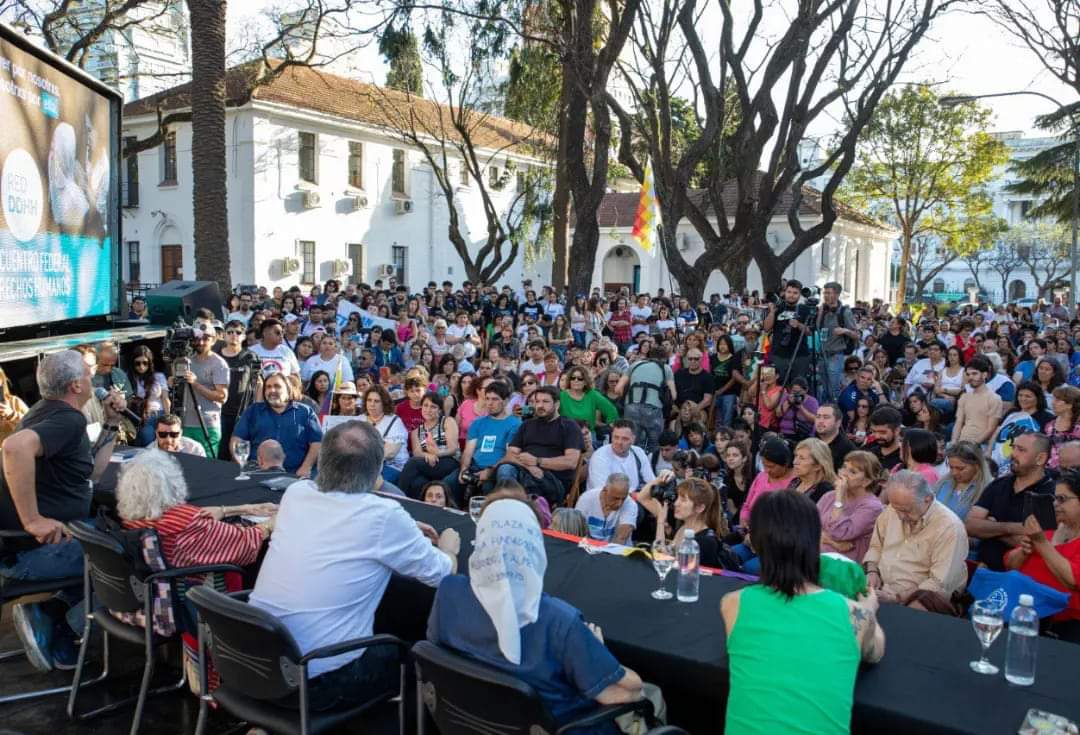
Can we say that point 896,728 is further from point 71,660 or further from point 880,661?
point 71,660

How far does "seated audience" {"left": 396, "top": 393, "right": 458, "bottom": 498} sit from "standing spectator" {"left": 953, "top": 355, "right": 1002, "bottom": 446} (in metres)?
4.91

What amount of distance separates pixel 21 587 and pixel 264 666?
6.47ft

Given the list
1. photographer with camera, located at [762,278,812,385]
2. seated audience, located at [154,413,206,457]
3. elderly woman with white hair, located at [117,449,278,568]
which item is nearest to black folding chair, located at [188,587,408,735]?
elderly woman with white hair, located at [117,449,278,568]

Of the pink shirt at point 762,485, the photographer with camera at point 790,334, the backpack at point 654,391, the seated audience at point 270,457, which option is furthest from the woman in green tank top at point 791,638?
the photographer with camera at point 790,334

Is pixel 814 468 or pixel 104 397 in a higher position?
pixel 104 397

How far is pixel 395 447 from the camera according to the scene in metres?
7.07

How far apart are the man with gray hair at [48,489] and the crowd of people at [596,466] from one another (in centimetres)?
1

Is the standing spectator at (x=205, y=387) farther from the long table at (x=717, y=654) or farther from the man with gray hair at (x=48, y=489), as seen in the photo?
the long table at (x=717, y=654)

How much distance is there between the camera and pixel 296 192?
26531 mm

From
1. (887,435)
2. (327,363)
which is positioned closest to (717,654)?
(887,435)

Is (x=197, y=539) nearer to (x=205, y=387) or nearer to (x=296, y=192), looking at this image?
(x=205, y=387)

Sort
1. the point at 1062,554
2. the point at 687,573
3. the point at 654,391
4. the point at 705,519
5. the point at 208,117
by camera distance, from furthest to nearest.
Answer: the point at 208,117 < the point at 654,391 < the point at 705,519 < the point at 1062,554 < the point at 687,573

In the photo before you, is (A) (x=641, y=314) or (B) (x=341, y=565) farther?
(A) (x=641, y=314)

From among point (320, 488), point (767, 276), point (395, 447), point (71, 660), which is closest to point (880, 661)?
point (320, 488)
